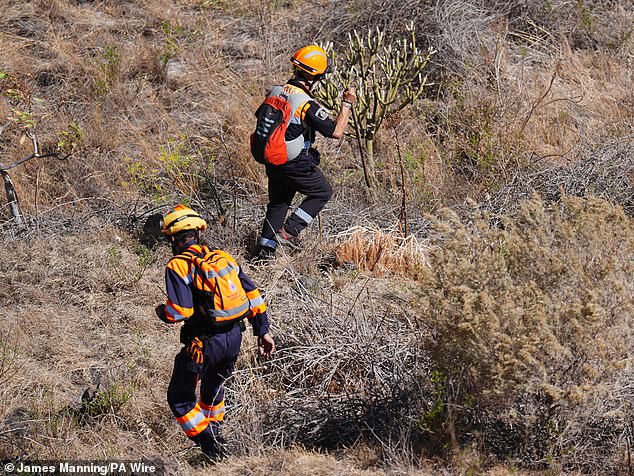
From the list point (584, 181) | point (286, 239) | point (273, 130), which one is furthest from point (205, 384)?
point (584, 181)

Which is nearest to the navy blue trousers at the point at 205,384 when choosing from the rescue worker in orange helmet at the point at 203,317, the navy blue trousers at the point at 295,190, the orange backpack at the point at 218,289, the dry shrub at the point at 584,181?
the rescue worker in orange helmet at the point at 203,317

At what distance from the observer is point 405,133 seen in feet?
29.1

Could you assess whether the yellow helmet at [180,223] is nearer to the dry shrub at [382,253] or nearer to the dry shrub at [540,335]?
the dry shrub at [540,335]

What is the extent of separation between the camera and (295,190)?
6.94 metres

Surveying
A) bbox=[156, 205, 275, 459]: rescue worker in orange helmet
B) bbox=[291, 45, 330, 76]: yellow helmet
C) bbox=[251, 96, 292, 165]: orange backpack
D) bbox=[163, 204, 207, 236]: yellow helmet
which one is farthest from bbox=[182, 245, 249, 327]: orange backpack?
bbox=[291, 45, 330, 76]: yellow helmet

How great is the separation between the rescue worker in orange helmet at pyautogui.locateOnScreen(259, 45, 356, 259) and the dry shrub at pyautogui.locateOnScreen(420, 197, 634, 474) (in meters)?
2.23

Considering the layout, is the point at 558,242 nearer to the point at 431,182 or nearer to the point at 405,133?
the point at 431,182

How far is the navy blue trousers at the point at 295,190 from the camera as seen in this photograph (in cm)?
676

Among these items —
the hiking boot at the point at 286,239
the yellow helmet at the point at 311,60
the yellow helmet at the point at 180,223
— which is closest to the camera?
the yellow helmet at the point at 180,223

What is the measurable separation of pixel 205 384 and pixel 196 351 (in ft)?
1.07

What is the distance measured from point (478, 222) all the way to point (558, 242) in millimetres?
440

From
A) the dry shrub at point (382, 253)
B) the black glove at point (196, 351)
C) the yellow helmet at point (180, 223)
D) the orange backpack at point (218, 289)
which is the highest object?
the yellow helmet at point (180, 223)

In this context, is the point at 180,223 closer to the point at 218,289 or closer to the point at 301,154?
the point at 218,289

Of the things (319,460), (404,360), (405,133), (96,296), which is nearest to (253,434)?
(319,460)
